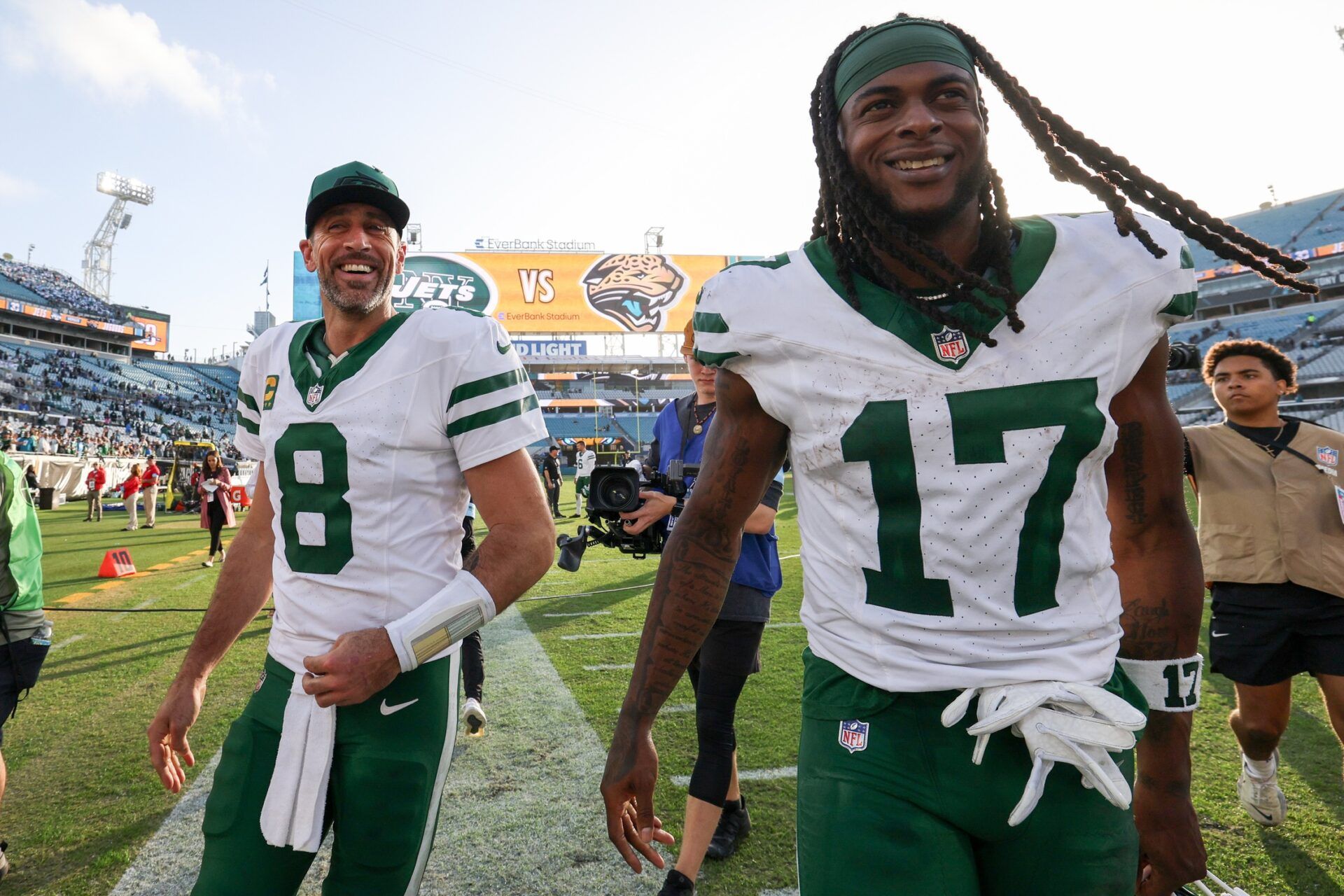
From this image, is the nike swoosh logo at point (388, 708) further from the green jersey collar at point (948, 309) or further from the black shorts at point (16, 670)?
the black shorts at point (16, 670)

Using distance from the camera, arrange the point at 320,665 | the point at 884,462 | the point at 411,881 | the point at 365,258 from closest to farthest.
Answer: the point at 884,462 < the point at 320,665 < the point at 411,881 < the point at 365,258

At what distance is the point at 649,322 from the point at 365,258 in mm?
33193

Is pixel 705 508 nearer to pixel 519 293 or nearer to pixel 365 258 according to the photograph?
pixel 365 258

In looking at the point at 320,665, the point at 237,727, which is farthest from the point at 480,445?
the point at 237,727

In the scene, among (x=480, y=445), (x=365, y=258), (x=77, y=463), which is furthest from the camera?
(x=77, y=463)

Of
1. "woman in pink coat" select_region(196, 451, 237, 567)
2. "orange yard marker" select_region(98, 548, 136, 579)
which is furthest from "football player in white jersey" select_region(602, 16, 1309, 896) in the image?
"woman in pink coat" select_region(196, 451, 237, 567)

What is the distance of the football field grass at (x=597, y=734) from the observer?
269 centimetres

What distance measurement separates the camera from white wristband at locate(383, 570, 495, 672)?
157 centimetres

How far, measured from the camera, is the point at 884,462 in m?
1.21

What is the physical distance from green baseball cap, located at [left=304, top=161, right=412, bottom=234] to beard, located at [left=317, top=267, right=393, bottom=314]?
0.57ft

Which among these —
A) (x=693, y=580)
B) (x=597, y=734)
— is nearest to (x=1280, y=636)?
(x=693, y=580)

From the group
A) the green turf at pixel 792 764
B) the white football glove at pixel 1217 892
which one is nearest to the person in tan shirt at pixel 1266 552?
the green turf at pixel 792 764

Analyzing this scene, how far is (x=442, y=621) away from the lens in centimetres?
161

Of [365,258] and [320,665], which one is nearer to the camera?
[320,665]
